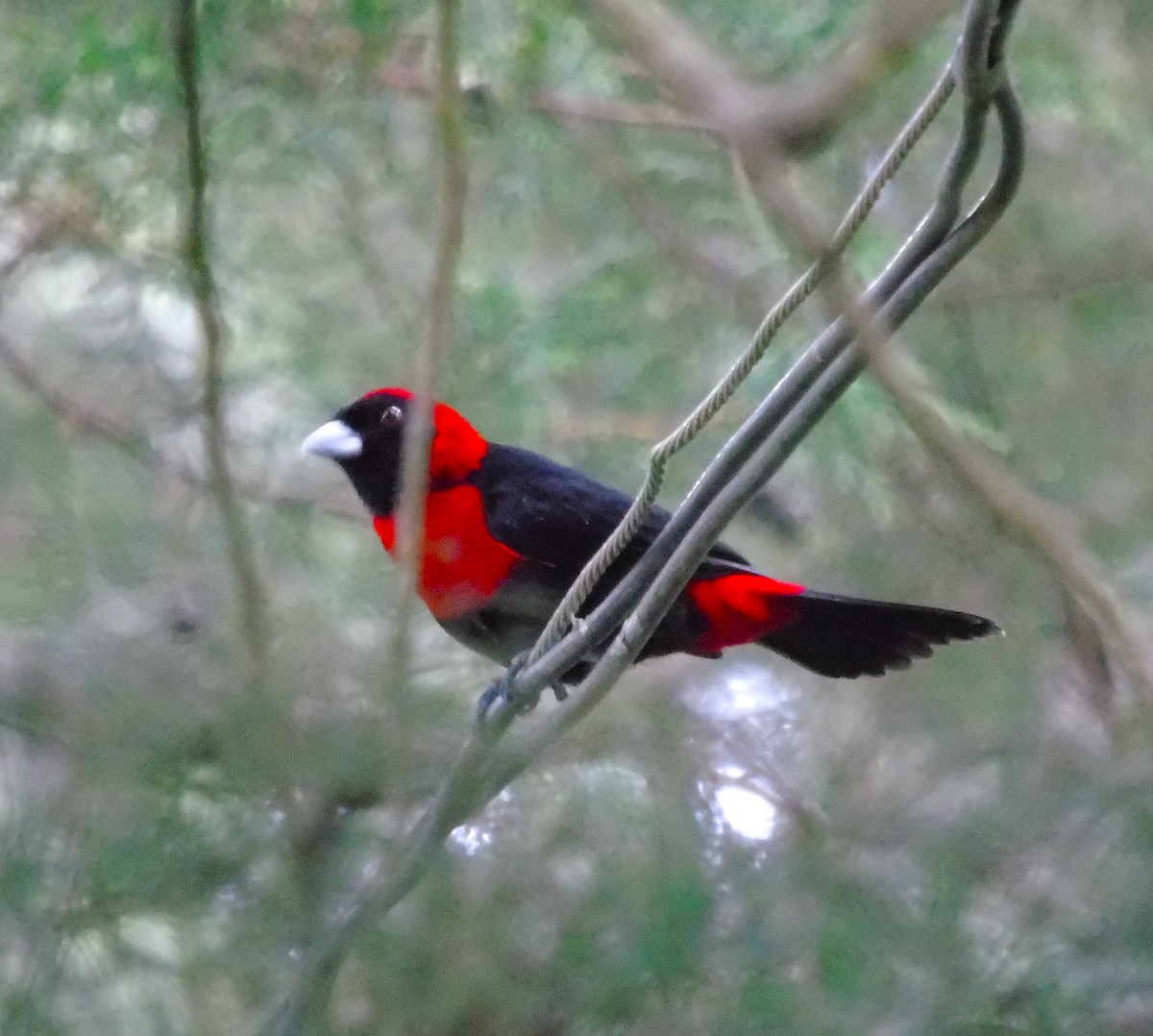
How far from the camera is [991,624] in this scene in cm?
272

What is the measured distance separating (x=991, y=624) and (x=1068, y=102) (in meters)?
1.59

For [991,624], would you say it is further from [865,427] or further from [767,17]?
[767,17]

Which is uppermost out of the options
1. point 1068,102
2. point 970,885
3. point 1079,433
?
point 1068,102

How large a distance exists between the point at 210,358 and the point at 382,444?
649 mm

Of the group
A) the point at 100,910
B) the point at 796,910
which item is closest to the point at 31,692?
the point at 100,910

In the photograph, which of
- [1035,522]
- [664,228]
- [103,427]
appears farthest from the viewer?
[664,228]

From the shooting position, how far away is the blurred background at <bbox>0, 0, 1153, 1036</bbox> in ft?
8.87

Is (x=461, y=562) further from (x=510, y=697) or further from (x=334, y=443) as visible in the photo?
(x=510, y=697)

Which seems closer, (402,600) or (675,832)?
(402,600)

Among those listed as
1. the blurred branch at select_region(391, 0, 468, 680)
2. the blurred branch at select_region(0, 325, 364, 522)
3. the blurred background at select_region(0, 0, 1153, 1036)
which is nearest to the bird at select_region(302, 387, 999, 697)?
the blurred background at select_region(0, 0, 1153, 1036)

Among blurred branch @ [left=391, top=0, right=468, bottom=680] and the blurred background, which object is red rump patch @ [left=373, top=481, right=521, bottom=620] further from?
blurred branch @ [left=391, top=0, right=468, bottom=680]

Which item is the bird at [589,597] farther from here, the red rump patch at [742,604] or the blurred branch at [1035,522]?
the blurred branch at [1035,522]

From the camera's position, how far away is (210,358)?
2.67m

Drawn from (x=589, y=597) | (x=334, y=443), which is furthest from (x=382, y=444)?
(x=589, y=597)
